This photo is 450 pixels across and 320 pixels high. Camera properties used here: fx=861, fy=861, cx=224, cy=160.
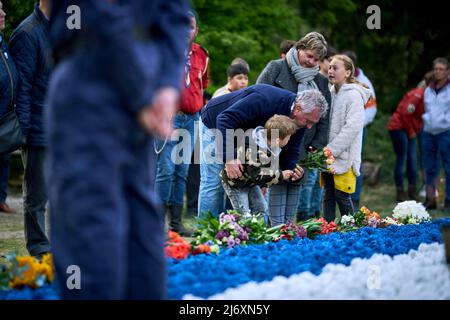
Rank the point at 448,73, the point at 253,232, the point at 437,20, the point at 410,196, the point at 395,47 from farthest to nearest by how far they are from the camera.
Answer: the point at 395,47, the point at 437,20, the point at 410,196, the point at 448,73, the point at 253,232

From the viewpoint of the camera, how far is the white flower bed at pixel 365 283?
17.0 ft

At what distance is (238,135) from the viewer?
767 centimetres

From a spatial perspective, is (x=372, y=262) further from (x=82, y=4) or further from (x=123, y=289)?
(x=82, y=4)

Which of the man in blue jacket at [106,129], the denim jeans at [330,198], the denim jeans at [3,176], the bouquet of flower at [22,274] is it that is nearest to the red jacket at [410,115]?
the denim jeans at [330,198]

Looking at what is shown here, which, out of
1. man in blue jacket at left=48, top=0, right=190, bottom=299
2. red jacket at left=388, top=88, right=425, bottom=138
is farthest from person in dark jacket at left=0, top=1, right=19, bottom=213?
red jacket at left=388, top=88, right=425, bottom=138

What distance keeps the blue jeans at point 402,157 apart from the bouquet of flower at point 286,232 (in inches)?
276

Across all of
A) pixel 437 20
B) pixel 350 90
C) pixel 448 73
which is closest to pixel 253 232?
Result: pixel 350 90

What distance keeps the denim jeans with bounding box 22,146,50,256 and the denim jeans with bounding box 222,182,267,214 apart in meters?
1.64

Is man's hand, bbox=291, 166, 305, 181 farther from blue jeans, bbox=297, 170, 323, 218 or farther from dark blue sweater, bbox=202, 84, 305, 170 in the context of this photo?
blue jeans, bbox=297, 170, 323, 218

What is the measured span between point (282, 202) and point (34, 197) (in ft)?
8.06

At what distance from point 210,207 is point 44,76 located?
2.17m

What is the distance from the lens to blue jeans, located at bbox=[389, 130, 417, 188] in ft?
47.5

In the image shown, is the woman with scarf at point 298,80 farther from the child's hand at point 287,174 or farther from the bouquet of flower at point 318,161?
the child's hand at point 287,174

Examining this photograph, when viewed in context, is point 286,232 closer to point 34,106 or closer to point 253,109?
point 253,109
